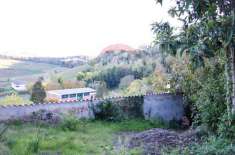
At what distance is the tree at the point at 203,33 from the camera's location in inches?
303

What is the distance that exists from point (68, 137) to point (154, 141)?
2068mm

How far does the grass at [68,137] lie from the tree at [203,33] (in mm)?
2354

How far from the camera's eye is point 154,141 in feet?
32.5

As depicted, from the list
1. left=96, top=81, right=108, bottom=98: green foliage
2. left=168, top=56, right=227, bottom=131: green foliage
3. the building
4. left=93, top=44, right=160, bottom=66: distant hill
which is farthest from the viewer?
left=93, top=44, right=160, bottom=66: distant hill

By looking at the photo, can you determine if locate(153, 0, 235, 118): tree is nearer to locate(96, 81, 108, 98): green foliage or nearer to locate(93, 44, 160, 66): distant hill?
locate(96, 81, 108, 98): green foliage

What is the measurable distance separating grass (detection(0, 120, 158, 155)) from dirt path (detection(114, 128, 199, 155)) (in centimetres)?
28

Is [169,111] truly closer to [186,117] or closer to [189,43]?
[186,117]

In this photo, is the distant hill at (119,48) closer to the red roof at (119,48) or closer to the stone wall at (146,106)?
the red roof at (119,48)

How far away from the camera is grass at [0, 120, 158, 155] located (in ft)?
28.1

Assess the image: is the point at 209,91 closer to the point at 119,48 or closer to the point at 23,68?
the point at 119,48

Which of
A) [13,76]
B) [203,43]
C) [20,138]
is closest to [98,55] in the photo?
[13,76]

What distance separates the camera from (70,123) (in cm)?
1156

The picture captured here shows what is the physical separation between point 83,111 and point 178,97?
3.53 m

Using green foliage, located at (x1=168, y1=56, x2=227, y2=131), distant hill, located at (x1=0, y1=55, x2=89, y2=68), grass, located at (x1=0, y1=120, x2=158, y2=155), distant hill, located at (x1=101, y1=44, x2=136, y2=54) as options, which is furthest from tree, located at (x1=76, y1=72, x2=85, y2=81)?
green foliage, located at (x1=168, y1=56, x2=227, y2=131)
